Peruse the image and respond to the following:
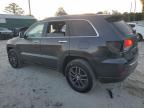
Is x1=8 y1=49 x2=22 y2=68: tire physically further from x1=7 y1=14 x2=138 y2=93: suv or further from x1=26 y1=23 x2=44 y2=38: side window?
x1=7 y1=14 x2=138 y2=93: suv

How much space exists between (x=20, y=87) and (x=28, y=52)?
46.9 inches

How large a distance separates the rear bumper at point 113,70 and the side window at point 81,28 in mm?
673

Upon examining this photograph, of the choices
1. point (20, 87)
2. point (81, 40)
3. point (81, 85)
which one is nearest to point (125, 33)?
point (81, 40)

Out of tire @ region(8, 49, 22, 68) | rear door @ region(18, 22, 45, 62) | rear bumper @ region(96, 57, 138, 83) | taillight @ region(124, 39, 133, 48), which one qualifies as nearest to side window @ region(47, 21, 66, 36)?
rear door @ region(18, 22, 45, 62)

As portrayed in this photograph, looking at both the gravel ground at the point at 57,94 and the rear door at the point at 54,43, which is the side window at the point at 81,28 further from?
the gravel ground at the point at 57,94

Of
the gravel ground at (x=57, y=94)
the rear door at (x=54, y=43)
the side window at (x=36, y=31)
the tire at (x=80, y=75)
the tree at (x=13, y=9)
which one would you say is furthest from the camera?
the tree at (x=13, y=9)

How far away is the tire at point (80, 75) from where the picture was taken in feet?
12.2

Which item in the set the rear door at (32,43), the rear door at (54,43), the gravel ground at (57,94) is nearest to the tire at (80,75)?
the gravel ground at (57,94)

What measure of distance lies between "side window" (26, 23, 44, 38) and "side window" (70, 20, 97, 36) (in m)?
1.15

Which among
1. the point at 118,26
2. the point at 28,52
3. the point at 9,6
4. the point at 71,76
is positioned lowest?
the point at 71,76

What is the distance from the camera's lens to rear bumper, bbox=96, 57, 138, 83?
3346 mm

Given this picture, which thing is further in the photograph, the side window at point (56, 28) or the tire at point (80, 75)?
the side window at point (56, 28)

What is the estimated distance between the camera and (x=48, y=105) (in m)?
3.53

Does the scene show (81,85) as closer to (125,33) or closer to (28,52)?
(125,33)
